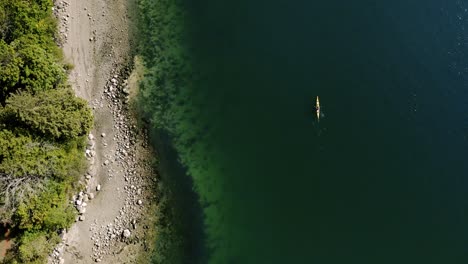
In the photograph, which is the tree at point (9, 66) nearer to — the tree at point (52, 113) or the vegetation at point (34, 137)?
the vegetation at point (34, 137)

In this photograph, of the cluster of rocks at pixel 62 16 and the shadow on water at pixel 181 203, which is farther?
the cluster of rocks at pixel 62 16

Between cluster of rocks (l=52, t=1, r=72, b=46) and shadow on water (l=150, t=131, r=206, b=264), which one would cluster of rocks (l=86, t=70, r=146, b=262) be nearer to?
shadow on water (l=150, t=131, r=206, b=264)

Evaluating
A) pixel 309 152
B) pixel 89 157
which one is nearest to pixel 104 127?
pixel 89 157

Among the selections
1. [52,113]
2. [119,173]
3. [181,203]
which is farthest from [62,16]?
→ [181,203]

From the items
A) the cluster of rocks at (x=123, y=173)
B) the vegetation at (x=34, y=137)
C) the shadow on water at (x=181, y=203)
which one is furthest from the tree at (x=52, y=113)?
the shadow on water at (x=181, y=203)

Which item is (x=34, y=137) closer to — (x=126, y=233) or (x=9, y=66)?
(x=9, y=66)

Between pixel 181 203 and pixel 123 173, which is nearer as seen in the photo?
pixel 181 203

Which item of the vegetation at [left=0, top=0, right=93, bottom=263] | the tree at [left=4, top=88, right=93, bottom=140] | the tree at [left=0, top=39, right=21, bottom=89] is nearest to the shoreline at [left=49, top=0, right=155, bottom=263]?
the vegetation at [left=0, top=0, right=93, bottom=263]
